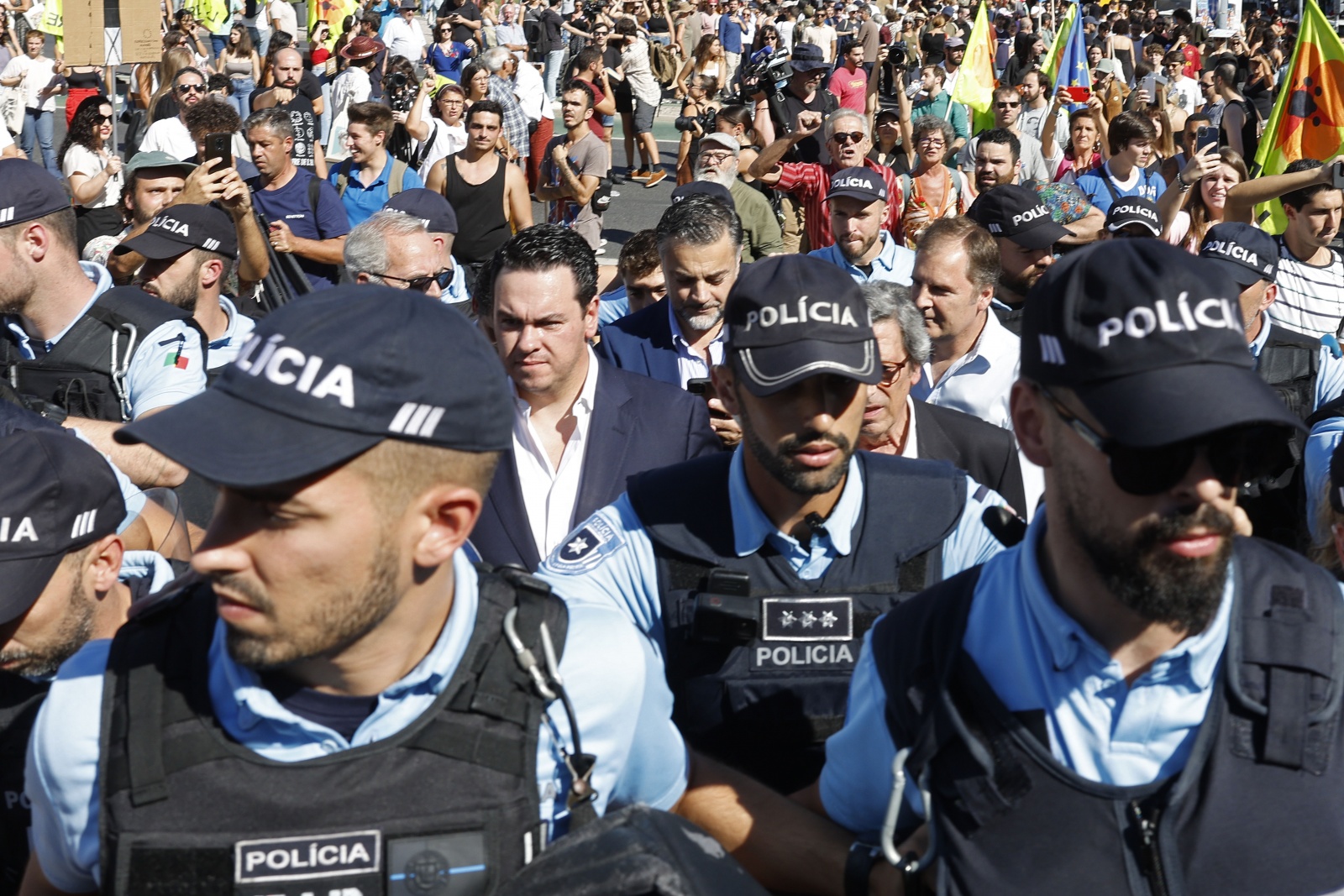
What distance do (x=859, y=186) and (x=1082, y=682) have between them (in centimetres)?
474

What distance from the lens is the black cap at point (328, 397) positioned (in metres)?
1.70

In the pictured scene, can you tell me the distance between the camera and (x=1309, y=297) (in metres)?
6.06

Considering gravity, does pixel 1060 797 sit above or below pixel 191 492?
above

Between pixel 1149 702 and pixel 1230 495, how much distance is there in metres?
0.28

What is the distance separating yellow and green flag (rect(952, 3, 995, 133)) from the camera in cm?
1273

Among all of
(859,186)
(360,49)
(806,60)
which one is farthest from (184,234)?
(360,49)

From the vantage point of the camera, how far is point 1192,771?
5.83 feet

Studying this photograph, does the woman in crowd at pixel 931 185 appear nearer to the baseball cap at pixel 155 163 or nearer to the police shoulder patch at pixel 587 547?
the baseball cap at pixel 155 163

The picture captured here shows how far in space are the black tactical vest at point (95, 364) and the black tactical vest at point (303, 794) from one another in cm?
243

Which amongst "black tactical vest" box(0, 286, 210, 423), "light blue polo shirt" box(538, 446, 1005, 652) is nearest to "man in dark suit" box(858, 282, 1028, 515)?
"light blue polo shirt" box(538, 446, 1005, 652)

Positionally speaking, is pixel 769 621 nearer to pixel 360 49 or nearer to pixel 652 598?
pixel 652 598

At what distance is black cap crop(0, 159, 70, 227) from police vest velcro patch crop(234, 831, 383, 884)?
9.68 ft

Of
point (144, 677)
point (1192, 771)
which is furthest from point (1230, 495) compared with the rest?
point (144, 677)

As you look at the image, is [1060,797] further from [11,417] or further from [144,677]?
[11,417]
